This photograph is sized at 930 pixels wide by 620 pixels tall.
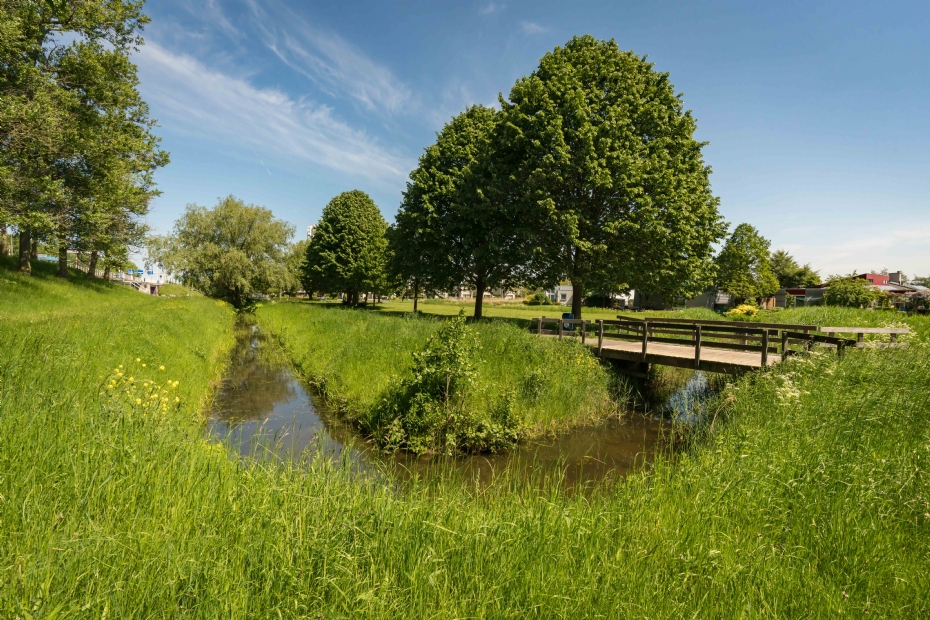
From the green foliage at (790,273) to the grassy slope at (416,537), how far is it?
7553 cm

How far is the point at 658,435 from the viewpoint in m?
10.0

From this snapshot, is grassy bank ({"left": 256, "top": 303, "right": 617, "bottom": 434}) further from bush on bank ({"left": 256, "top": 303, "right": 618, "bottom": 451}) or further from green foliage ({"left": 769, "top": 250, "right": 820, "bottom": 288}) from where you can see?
green foliage ({"left": 769, "top": 250, "right": 820, "bottom": 288})

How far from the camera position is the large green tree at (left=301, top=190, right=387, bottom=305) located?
4169 cm

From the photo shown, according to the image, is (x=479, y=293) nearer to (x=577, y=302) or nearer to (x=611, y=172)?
(x=577, y=302)

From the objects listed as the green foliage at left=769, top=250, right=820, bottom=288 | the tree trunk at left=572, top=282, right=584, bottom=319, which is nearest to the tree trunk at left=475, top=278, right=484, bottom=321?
the tree trunk at left=572, top=282, right=584, bottom=319

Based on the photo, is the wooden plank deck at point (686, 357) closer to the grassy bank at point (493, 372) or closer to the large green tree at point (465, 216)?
the grassy bank at point (493, 372)

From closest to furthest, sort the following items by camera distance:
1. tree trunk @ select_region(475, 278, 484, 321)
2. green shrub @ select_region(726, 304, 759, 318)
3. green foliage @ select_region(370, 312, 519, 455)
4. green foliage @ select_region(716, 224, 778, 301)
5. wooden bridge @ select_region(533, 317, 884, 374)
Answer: green foliage @ select_region(370, 312, 519, 455) < wooden bridge @ select_region(533, 317, 884, 374) < tree trunk @ select_region(475, 278, 484, 321) < green shrub @ select_region(726, 304, 759, 318) < green foliage @ select_region(716, 224, 778, 301)

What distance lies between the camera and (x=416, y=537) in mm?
3486

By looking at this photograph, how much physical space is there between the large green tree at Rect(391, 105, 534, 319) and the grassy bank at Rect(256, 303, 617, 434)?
24.4 feet

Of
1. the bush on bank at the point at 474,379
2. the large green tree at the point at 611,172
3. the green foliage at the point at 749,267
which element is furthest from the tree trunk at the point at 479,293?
the green foliage at the point at 749,267

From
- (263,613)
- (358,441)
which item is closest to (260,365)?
(358,441)

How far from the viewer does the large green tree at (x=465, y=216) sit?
69.1 feet

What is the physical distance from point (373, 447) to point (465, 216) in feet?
55.8

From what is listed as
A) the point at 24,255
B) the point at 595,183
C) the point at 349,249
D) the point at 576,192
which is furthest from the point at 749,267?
the point at 24,255
